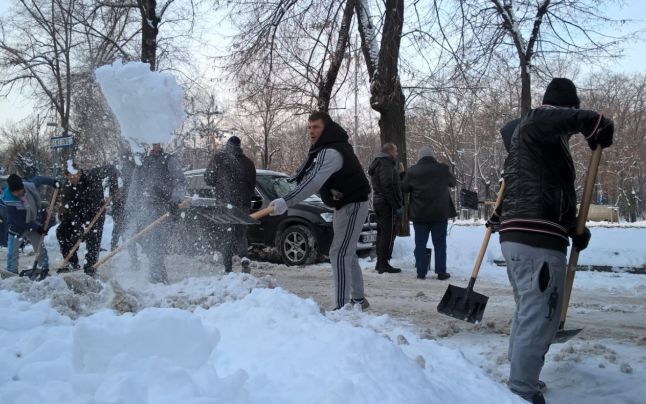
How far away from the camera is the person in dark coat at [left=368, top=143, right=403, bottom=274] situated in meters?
7.91

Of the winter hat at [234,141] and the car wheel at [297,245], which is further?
the car wheel at [297,245]

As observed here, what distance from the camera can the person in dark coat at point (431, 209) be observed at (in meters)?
7.48

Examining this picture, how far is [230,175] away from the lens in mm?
7371

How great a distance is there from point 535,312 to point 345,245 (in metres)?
2.09

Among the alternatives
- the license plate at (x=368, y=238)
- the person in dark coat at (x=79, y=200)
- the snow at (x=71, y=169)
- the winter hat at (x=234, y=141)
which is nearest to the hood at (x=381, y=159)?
the license plate at (x=368, y=238)

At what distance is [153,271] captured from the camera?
20.7 ft

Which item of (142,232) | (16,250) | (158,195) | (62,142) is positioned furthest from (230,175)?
(62,142)

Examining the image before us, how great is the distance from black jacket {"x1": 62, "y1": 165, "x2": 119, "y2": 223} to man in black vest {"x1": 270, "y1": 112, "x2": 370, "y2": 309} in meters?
4.04

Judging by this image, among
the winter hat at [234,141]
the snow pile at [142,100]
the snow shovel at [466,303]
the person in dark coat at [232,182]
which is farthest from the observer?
the winter hat at [234,141]

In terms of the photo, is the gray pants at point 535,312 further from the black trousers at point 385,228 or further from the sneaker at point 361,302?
the black trousers at point 385,228

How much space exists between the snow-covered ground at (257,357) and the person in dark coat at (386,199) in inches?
127

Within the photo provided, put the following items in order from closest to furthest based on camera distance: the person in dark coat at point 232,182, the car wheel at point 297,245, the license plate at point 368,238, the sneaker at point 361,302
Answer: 1. the sneaker at point 361,302
2. the person in dark coat at point 232,182
3. the car wheel at point 297,245
4. the license plate at point 368,238

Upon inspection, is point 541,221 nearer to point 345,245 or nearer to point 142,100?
point 345,245

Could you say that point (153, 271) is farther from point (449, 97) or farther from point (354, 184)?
point (449, 97)
